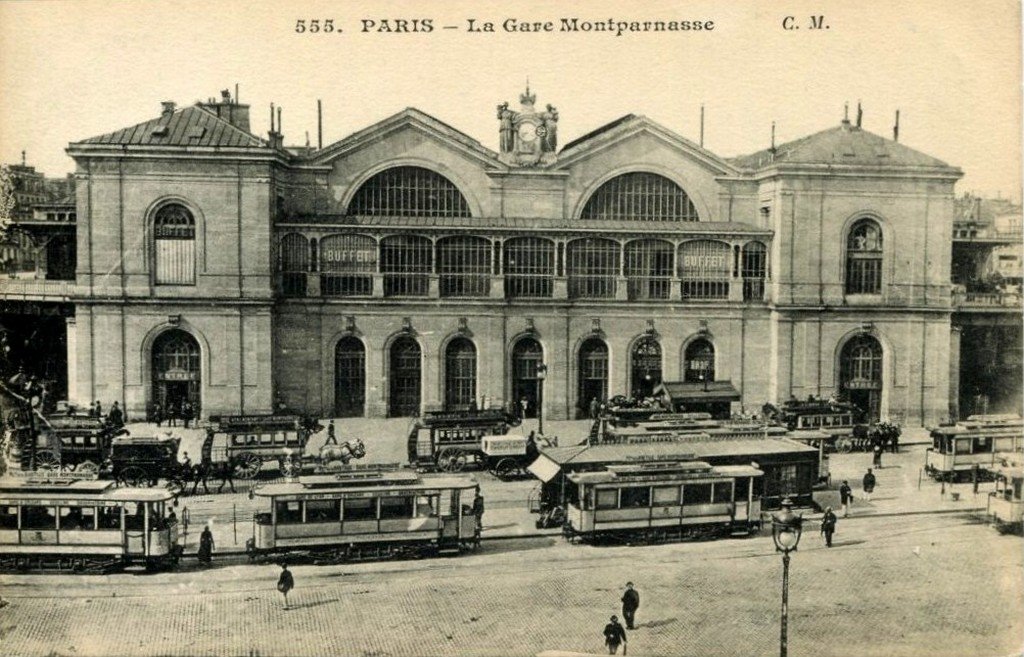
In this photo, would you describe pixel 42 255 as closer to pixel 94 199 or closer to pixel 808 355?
pixel 94 199

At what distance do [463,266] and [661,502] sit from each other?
19158 mm

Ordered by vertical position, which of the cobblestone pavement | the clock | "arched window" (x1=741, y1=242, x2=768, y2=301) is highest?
the clock

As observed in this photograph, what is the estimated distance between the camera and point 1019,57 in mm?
20406

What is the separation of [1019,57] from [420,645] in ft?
59.7

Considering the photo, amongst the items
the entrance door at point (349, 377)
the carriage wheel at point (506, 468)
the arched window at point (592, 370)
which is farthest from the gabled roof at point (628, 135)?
the carriage wheel at point (506, 468)

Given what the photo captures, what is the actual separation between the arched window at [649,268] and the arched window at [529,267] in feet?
12.1

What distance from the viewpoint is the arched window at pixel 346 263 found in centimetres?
4062

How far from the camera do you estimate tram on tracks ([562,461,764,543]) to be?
24.8 m

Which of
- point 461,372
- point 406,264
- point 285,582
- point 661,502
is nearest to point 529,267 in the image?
point 406,264

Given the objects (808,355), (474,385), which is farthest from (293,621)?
(808,355)

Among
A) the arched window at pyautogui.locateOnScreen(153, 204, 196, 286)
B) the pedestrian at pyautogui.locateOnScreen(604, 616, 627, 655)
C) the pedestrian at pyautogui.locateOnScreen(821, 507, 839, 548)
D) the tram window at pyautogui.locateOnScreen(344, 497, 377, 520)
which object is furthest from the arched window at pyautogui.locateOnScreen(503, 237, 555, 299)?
the pedestrian at pyautogui.locateOnScreen(604, 616, 627, 655)

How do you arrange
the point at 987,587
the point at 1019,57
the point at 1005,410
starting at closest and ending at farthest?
the point at 1019,57
the point at 987,587
the point at 1005,410

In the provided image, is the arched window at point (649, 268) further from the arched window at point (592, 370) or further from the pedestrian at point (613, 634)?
the pedestrian at point (613, 634)

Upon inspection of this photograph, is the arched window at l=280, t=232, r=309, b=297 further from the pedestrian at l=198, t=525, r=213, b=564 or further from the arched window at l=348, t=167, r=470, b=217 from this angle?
the pedestrian at l=198, t=525, r=213, b=564
